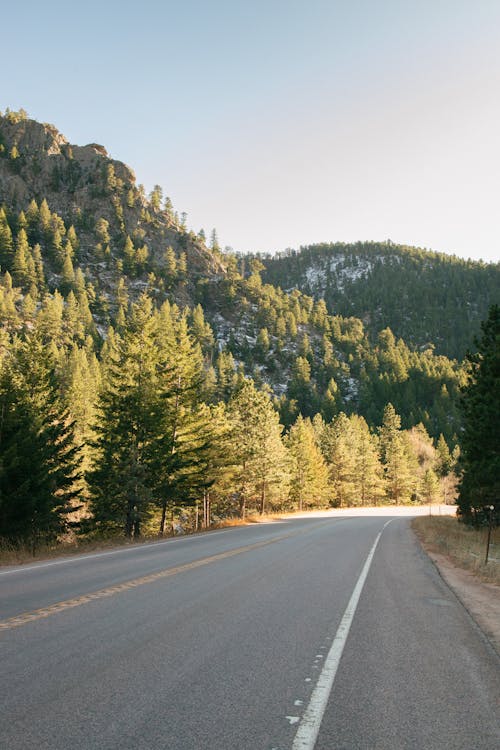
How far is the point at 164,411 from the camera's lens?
2955cm

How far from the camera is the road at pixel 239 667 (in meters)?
3.37

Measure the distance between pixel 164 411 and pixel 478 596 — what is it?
2247 cm

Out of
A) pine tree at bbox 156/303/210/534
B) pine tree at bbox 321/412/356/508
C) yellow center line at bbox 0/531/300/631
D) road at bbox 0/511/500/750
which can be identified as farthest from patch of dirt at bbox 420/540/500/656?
pine tree at bbox 321/412/356/508

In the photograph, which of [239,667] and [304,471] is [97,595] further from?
[304,471]

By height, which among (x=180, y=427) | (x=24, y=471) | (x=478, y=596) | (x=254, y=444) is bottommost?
(x=478, y=596)

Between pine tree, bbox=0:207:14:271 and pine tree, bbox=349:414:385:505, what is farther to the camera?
pine tree, bbox=0:207:14:271

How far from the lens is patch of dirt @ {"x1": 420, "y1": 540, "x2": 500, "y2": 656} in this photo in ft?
22.1

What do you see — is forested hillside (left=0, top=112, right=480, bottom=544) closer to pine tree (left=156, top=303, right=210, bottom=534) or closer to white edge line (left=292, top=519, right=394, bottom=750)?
pine tree (left=156, top=303, right=210, bottom=534)

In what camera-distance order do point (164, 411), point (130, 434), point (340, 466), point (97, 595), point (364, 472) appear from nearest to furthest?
point (97, 595) → point (130, 434) → point (164, 411) → point (340, 466) → point (364, 472)

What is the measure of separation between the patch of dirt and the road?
232 millimetres

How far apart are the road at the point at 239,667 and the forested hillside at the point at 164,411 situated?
1532cm

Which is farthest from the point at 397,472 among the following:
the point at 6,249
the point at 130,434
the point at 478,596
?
the point at 6,249

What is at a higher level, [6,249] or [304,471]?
[6,249]

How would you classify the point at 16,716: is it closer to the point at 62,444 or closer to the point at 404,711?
the point at 404,711
